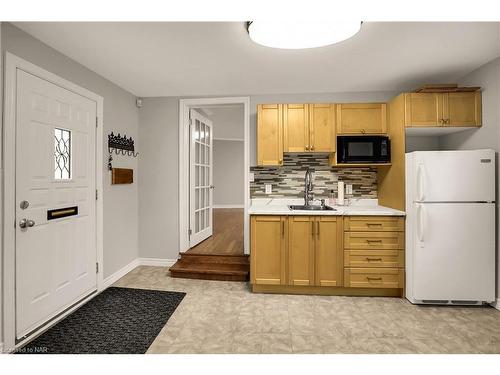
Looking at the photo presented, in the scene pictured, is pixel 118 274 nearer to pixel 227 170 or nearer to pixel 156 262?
pixel 156 262

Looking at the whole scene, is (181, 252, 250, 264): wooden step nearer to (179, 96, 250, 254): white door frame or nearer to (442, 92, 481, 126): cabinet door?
(179, 96, 250, 254): white door frame

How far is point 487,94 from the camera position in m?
2.79

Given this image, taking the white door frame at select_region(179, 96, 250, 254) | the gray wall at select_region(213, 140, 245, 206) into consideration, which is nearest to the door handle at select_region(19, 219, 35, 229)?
the white door frame at select_region(179, 96, 250, 254)

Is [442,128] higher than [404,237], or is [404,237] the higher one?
[442,128]

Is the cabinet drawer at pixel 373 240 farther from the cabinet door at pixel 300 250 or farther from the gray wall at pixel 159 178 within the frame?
the gray wall at pixel 159 178

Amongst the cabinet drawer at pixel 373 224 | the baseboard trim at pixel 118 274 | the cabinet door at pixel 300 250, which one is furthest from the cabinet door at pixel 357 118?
the baseboard trim at pixel 118 274

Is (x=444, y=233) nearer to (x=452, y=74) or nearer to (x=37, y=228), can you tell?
(x=452, y=74)

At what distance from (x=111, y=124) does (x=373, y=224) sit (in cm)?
308

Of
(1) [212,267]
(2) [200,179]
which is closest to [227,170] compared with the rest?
(2) [200,179]

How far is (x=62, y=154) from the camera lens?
8.27ft

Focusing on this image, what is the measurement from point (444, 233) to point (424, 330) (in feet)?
3.01

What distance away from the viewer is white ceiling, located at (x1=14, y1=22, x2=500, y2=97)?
6.93 ft
